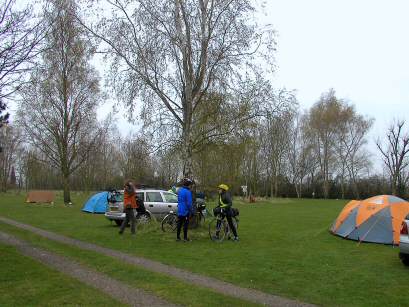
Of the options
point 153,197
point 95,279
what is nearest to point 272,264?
point 95,279

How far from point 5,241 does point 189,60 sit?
8671 mm

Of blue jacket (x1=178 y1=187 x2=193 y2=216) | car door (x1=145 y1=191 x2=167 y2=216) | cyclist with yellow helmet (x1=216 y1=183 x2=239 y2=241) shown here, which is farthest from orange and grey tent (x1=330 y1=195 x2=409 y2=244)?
car door (x1=145 y1=191 x2=167 y2=216)

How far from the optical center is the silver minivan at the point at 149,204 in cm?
1862

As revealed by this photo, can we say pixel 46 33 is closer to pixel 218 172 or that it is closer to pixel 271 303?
pixel 271 303

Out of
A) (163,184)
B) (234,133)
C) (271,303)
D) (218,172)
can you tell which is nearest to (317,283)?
(271,303)

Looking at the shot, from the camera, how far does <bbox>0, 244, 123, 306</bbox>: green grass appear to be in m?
6.85

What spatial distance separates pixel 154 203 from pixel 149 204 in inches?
9.8

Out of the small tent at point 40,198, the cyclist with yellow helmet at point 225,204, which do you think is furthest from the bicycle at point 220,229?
the small tent at point 40,198

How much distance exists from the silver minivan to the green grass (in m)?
8.57

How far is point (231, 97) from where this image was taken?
54.0ft

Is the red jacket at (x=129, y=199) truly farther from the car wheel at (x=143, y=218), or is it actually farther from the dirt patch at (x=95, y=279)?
the dirt patch at (x=95, y=279)

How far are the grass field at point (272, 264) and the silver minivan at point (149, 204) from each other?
1.65 m


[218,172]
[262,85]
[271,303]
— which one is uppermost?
[262,85]

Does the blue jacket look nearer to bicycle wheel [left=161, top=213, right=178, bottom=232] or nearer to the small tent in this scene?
bicycle wheel [left=161, top=213, right=178, bottom=232]
